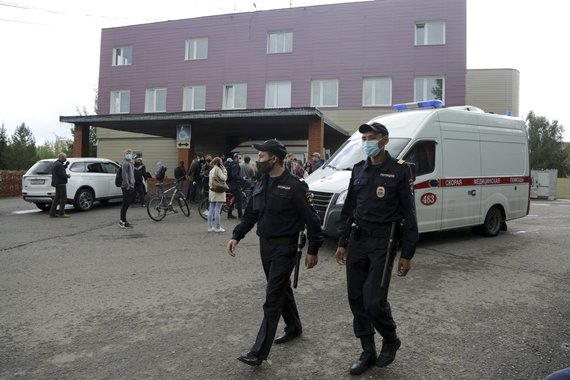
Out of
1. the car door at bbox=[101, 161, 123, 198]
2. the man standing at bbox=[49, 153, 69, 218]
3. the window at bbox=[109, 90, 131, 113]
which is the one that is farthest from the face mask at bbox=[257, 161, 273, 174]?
the window at bbox=[109, 90, 131, 113]

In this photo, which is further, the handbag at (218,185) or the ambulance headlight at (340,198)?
the handbag at (218,185)

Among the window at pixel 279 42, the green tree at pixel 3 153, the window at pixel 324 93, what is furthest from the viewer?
the green tree at pixel 3 153

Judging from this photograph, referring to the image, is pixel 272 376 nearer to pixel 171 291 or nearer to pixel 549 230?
pixel 171 291

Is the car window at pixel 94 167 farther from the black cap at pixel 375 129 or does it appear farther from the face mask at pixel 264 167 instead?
the black cap at pixel 375 129

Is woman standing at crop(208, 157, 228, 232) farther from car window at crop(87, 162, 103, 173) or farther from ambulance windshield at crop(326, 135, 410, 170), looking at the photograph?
car window at crop(87, 162, 103, 173)

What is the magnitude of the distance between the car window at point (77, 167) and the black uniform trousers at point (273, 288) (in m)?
12.1

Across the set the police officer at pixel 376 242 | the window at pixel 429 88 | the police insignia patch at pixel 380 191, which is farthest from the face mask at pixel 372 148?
the window at pixel 429 88

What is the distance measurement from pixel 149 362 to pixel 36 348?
3.69ft

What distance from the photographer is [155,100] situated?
2747cm

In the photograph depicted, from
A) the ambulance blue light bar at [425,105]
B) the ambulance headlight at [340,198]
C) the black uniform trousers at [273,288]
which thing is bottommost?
the black uniform trousers at [273,288]

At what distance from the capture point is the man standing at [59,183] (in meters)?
12.4

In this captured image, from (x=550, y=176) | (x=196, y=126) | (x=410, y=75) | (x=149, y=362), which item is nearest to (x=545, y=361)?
(x=149, y=362)

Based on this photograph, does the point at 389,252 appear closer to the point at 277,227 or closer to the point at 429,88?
the point at 277,227

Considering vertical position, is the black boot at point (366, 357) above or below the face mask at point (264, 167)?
below
